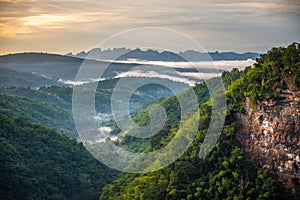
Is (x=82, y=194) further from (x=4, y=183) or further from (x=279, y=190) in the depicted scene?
(x=279, y=190)

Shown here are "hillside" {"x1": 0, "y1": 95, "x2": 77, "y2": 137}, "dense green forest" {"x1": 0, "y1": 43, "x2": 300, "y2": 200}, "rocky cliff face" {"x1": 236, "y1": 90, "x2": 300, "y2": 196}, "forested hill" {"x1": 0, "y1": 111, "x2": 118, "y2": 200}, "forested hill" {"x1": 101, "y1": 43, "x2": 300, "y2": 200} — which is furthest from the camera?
"hillside" {"x1": 0, "y1": 95, "x2": 77, "y2": 137}

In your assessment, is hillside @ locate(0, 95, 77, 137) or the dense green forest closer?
the dense green forest

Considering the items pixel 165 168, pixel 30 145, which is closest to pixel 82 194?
pixel 30 145

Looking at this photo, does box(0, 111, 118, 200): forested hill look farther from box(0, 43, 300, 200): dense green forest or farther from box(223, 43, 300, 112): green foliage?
box(223, 43, 300, 112): green foliage

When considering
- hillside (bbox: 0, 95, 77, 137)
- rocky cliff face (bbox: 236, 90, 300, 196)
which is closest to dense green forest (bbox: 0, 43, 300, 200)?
hillside (bbox: 0, 95, 77, 137)

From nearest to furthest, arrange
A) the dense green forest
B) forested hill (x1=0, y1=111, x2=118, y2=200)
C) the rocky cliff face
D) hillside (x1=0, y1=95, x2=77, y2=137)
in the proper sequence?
the rocky cliff face, the dense green forest, forested hill (x1=0, y1=111, x2=118, y2=200), hillside (x1=0, y1=95, x2=77, y2=137)

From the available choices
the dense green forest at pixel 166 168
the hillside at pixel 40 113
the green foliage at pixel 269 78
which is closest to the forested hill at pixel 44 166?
the dense green forest at pixel 166 168
